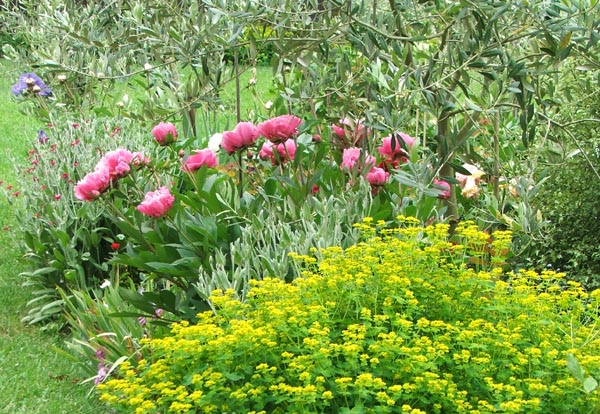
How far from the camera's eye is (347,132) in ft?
15.4

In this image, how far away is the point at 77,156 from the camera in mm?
5938

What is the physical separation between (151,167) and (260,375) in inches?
62.1

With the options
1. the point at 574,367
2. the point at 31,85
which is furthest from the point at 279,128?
the point at 31,85

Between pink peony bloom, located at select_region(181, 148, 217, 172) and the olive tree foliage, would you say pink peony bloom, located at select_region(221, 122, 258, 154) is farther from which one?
pink peony bloom, located at select_region(181, 148, 217, 172)

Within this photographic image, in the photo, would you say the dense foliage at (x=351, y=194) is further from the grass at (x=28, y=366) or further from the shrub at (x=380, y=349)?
the grass at (x=28, y=366)

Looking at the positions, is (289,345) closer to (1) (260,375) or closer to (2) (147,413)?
(1) (260,375)

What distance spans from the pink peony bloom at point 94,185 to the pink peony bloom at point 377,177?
1200mm

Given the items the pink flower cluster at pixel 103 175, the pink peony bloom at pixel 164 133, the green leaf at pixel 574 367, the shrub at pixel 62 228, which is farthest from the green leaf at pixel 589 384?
the shrub at pixel 62 228

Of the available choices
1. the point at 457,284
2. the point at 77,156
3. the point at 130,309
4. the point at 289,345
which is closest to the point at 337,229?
the point at 457,284

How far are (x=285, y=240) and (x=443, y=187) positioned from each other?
73 cm

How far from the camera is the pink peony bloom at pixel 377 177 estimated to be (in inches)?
165

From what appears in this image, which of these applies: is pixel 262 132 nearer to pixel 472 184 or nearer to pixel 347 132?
pixel 347 132

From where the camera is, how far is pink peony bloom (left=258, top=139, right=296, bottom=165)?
4238 millimetres

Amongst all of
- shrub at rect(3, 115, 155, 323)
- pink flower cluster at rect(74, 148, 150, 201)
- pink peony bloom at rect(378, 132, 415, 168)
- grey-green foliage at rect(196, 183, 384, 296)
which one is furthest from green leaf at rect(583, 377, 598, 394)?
shrub at rect(3, 115, 155, 323)
